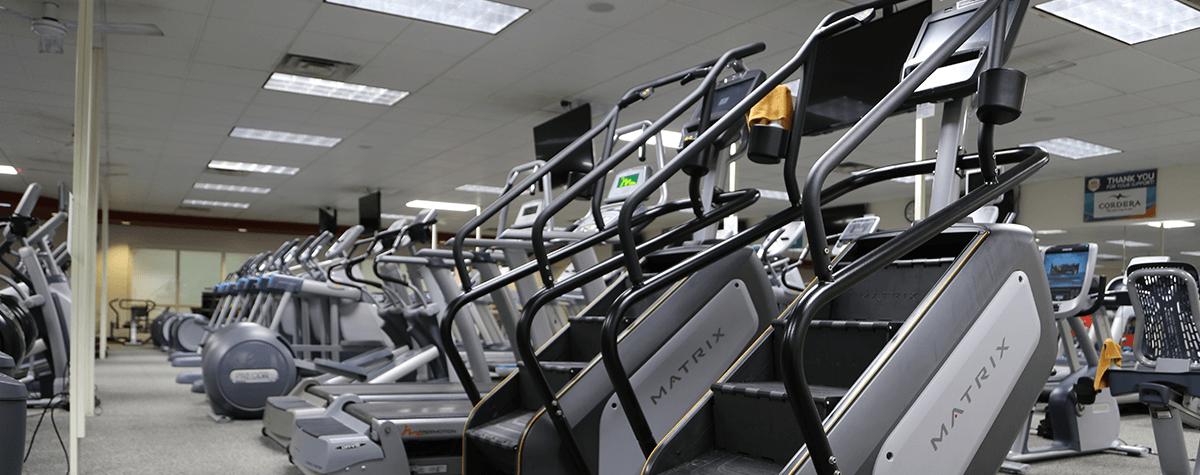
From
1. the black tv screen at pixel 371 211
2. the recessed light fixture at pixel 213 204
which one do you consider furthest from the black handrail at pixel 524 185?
the recessed light fixture at pixel 213 204

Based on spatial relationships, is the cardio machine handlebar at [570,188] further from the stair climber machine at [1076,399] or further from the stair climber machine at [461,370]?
the stair climber machine at [1076,399]

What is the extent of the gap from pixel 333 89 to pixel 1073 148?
739 centimetres

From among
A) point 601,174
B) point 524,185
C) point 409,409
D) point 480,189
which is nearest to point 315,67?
point 409,409

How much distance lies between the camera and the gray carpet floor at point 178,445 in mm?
3570

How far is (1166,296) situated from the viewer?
3.20 metres

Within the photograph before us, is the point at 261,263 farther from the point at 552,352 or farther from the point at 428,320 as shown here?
the point at 552,352

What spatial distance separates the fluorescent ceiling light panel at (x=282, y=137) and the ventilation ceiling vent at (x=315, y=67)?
2.47m

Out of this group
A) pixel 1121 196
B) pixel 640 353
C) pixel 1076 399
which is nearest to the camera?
pixel 640 353

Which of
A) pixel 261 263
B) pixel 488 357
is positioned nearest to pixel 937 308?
pixel 488 357

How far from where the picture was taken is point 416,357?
5016mm

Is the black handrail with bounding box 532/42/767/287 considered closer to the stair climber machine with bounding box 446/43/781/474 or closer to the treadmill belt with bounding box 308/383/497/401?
the stair climber machine with bounding box 446/43/781/474

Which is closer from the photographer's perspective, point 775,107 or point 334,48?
point 775,107

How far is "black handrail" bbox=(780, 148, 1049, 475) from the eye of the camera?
1.44 m

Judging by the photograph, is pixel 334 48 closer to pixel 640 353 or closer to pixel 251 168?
pixel 640 353
